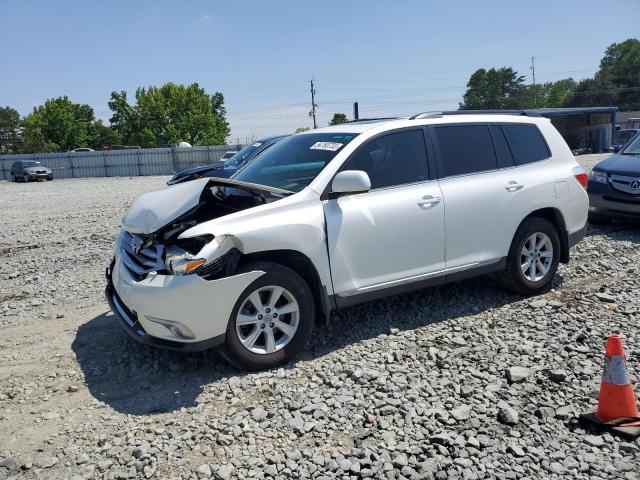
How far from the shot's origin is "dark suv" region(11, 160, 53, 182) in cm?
3797

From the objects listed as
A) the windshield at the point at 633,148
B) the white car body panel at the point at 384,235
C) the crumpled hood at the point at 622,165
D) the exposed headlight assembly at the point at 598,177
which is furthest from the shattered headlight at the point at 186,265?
the windshield at the point at 633,148

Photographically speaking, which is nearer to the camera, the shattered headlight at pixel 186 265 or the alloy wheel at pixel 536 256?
the shattered headlight at pixel 186 265

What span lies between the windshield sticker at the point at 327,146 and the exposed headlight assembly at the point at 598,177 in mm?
6392

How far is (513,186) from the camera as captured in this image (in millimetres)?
5531

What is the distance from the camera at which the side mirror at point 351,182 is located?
172 inches

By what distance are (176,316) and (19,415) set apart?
124 centimetres

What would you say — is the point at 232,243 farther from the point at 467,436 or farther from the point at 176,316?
the point at 467,436

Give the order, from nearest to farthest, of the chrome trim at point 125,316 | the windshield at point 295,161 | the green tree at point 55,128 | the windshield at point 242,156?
1. the chrome trim at point 125,316
2. the windshield at point 295,161
3. the windshield at point 242,156
4. the green tree at point 55,128

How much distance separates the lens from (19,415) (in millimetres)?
3801

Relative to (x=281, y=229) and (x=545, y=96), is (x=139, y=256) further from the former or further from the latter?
(x=545, y=96)

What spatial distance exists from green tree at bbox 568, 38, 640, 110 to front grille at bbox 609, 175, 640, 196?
102 m

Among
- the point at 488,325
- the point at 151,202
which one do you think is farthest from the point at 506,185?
the point at 151,202

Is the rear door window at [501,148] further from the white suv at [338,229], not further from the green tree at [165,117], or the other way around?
the green tree at [165,117]

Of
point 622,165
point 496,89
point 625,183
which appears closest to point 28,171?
point 622,165
